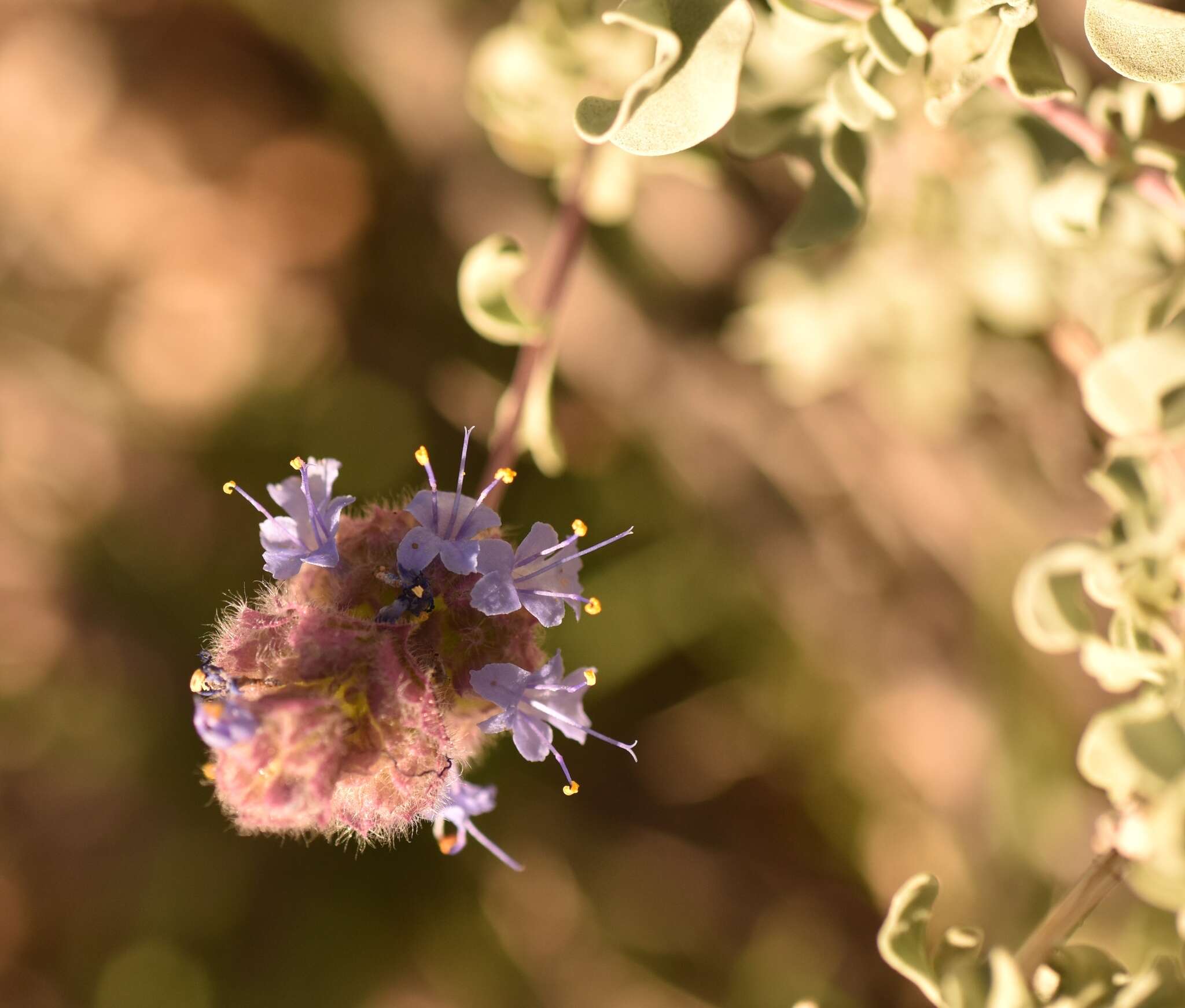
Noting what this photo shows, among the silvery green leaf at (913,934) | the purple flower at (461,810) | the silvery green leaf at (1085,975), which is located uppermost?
the silvery green leaf at (1085,975)

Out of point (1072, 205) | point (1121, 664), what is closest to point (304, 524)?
point (1121, 664)

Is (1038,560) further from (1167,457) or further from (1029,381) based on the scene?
(1029,381)

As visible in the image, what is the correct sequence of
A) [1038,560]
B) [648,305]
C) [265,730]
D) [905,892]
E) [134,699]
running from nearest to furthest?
[265,730] → [905,892] → [1038,560] → [648,305] → [134,699]

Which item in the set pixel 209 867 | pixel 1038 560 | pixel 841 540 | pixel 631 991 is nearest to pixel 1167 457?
pixel 1038 560

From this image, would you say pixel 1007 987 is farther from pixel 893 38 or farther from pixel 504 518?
pixel 504 518

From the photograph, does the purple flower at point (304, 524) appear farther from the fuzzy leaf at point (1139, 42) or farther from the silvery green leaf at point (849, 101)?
the fuzzy leaf at point (1139, 42)

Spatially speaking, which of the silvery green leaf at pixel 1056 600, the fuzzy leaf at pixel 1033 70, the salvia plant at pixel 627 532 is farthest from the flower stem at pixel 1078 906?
the fuzzy leaf at pixel 1033 70
